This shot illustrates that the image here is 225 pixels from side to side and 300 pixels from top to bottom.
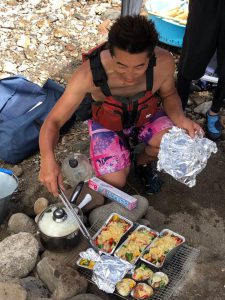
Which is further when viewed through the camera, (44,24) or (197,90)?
(44,24)

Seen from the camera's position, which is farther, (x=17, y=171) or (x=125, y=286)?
(x=17, y=171)

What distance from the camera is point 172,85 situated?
3.15 metres

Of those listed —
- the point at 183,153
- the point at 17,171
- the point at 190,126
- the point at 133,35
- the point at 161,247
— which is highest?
the point at 133,35

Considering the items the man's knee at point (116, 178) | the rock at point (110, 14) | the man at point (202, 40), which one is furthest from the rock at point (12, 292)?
the rock at point (110, 14)

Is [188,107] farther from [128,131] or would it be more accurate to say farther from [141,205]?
[141,205]

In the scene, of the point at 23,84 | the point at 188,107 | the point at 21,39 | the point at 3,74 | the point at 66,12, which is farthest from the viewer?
the point at 66,12

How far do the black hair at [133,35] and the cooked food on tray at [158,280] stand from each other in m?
1.35

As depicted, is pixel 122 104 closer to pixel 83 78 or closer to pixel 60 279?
pixel 83 78

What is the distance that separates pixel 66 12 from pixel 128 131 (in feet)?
9.98

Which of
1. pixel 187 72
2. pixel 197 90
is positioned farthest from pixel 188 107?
pixel 187 72

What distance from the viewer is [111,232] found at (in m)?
2.85

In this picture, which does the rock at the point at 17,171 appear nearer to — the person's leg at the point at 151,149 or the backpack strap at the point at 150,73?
the person's leg at the point at 151,149

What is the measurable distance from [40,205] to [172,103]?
125 centimetres

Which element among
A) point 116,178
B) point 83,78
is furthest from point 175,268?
point 83,78
